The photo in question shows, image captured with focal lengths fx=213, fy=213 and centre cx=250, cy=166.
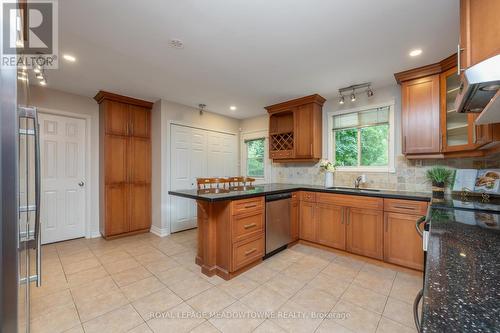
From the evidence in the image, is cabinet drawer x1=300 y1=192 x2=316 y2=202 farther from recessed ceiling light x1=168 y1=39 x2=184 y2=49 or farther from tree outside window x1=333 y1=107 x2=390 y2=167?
recessed ceiling light x1=168 y1=39 x2=184 y2=49

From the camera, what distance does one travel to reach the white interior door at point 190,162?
4031 millimetres

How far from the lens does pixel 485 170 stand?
2398 mm

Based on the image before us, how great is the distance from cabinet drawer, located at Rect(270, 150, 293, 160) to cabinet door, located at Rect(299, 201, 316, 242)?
96cm

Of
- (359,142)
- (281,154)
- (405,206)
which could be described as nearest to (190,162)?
(281,154)

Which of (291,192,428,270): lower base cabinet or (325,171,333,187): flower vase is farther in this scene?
(325,171,333,187): flower vase

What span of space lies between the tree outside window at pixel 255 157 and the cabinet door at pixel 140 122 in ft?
7.31

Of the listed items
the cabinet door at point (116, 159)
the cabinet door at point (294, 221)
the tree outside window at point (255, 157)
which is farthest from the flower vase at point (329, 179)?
the cabinet door at point (116, 159)

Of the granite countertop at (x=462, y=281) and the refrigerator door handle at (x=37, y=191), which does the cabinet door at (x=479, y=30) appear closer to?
the granite countertop at (x=462, y=281)

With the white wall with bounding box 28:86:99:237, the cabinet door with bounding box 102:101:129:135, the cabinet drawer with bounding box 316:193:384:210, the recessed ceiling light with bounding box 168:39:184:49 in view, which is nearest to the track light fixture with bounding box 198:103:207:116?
the cabinet door with bounding box 102:101:129:135

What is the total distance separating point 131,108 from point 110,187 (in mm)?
1440

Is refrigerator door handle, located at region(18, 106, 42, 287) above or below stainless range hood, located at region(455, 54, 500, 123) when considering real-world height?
below

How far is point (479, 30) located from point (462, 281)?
4.42 ft

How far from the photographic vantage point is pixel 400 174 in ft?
10.2

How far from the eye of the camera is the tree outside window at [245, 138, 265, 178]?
5004 millimetres
